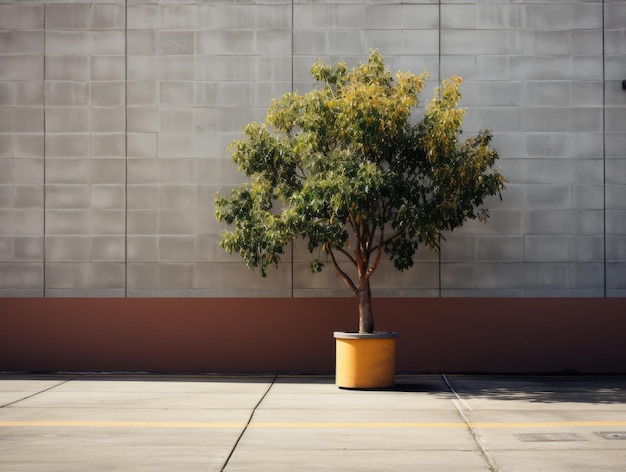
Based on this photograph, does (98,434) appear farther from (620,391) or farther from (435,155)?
(620,391)

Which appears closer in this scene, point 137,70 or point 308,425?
point 308,425

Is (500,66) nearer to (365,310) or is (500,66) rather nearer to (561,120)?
(561,120)

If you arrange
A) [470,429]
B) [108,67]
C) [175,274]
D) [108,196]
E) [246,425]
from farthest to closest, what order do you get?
[108,67] < [108,196] < [175,274] < [246,425] < [470,429]

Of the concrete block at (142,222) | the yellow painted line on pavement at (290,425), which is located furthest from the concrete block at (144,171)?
the yellow painted line on pavement at (290,425)

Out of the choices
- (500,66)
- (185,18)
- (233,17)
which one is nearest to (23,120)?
(185,18)

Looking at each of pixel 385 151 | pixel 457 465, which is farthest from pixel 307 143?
pixel 457 465

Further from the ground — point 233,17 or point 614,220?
point 233,17

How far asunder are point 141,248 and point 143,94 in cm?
299

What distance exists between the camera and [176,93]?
56.6ft

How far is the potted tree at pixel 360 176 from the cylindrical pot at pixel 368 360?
16 mm

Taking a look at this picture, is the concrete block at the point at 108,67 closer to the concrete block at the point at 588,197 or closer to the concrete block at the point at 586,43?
the concrete block at the point at 586,43

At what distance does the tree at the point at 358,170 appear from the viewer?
13781mm

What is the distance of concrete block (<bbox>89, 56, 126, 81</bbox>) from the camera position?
17.3m

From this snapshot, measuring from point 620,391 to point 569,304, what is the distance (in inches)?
110
